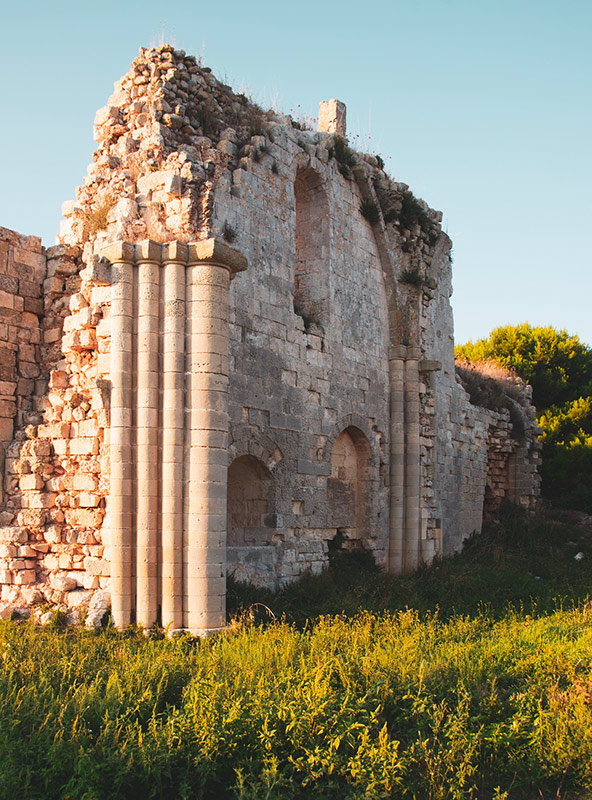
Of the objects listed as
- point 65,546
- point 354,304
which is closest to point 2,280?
point 65,546

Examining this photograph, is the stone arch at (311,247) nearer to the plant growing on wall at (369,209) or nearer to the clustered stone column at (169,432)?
the plant growing on wall at (369,209)

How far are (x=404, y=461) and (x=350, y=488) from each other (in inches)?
59.7

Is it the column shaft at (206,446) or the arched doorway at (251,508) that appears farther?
the arched doorway at (251,508)

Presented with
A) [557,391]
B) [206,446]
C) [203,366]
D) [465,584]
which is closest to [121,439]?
[206,446]

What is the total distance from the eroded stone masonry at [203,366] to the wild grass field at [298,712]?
42.9 inches

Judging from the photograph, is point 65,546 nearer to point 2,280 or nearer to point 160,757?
point 2,280

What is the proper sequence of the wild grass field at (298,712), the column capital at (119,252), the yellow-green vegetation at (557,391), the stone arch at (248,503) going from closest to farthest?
the wild grass field at (298,712) < the column capital at (119,252) < the stone arch at (248,503) < the yellow-green vegetation at (557,391)

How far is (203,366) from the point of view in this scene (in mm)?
8070

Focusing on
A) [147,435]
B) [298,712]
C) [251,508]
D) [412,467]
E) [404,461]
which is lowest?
[298,712]

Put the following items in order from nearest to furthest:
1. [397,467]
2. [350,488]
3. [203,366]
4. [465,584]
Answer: [203,366] < [465,584] < [350,488] < [397,467]

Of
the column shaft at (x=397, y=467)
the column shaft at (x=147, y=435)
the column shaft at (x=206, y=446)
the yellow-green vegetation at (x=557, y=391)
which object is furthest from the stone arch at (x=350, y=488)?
the yellow-green vegetation at (x=557, y=391)

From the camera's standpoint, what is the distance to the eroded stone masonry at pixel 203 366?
7.95m

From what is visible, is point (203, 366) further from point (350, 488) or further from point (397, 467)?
point (397, 467)

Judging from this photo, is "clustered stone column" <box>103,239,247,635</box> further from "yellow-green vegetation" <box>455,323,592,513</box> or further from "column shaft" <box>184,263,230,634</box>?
"yellow-green vegetation" <box>455,323,592,513</box>
